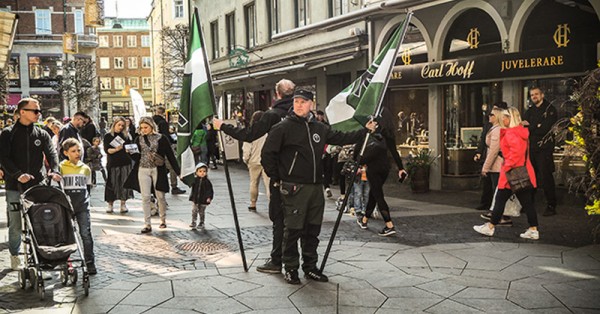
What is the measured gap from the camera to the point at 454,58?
14711 mm

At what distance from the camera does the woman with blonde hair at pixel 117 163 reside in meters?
12.6

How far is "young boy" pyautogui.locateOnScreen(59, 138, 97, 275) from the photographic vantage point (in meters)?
7.47

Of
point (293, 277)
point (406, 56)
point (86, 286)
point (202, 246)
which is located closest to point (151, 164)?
point (202, 246)

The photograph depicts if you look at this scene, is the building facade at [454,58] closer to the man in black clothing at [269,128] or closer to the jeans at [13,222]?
the man in black clothing at [269,128]

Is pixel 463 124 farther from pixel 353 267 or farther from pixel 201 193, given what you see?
pixel 353 267

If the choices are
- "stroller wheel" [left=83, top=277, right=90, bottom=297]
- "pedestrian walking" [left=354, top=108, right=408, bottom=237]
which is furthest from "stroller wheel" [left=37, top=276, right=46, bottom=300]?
"pedestrian walking" [left=354, top=108, right=408, bottom=237]

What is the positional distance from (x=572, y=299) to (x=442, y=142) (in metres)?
9.01

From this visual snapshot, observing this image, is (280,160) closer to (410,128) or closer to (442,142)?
(442,142)

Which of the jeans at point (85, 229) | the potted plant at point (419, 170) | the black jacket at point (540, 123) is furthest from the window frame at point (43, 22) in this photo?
the jeans at point (85, 229)

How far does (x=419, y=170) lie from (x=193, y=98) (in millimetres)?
7927

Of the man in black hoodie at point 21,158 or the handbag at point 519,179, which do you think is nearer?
the man in black hoodie at point 21,158

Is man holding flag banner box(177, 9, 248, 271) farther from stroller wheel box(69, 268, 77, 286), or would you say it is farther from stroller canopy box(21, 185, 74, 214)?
stroller wheel box(69, 268, 77, 286)

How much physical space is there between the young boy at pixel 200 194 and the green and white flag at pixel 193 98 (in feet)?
9.38

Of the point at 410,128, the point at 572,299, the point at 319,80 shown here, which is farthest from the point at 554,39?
the point at 319,80
